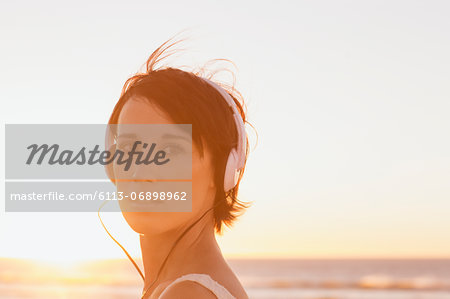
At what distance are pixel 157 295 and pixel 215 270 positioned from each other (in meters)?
0.15

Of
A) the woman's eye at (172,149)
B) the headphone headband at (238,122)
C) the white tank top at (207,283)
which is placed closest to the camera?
the white tank top at (207,283)

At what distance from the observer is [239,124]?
1.68 meters

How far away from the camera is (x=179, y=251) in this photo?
154 cm

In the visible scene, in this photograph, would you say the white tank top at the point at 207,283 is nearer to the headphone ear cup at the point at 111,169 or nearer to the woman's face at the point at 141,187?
the woman's face at the point at 141,187

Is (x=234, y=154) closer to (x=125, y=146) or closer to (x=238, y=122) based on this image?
(x=238, y=122)

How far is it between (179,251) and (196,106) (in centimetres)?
36

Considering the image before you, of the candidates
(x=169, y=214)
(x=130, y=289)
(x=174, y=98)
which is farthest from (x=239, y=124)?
(x=130, y=289)

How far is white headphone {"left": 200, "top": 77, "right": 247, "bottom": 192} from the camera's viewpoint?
1.60 m

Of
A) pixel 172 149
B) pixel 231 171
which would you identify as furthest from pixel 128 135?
pixel 231 171

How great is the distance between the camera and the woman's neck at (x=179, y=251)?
4.97 ft

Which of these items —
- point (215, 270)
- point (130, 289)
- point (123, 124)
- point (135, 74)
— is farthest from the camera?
point (130, 289)

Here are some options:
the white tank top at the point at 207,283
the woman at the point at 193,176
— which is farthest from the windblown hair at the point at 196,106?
the white tank top at the point at 207,283

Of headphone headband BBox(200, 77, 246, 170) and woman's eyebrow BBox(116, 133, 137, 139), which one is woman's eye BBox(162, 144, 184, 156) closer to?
woman's eyebrow BBox(116, 133, 137, 139)

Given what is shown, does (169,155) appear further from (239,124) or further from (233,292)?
(233,292)
